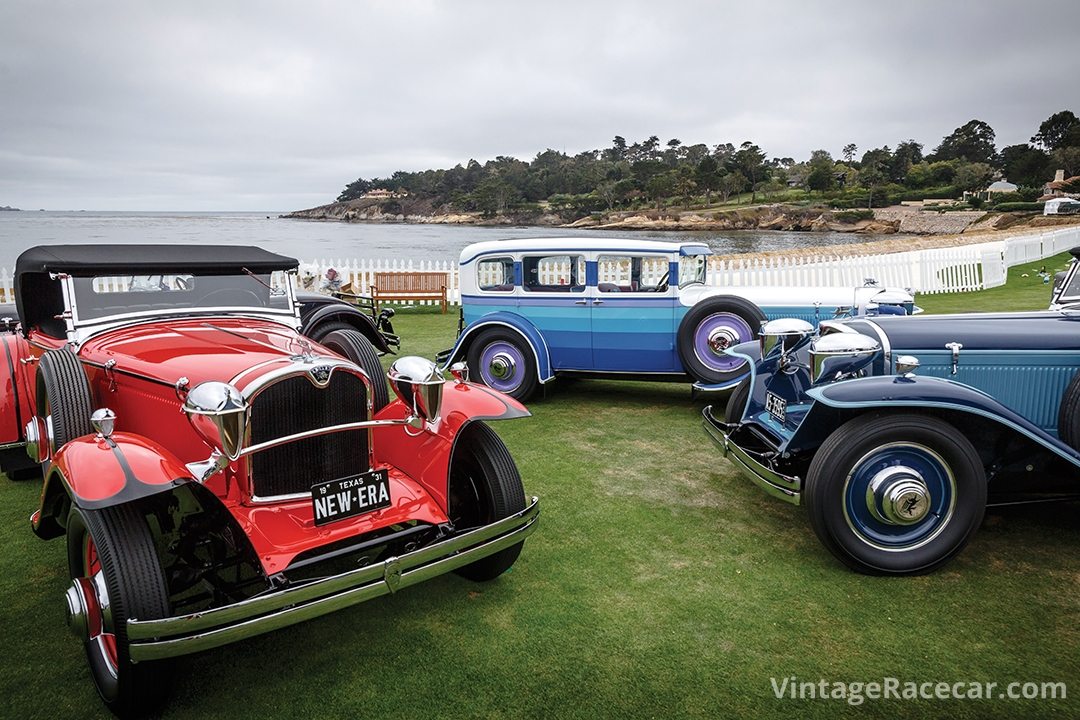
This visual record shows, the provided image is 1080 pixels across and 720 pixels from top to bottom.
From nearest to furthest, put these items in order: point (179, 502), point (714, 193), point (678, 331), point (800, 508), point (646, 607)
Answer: point (179, 502) → point (646, 607) → point (800, 508) → point (678, 331) → point (714, 193)

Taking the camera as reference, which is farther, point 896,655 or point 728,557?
point 728,557

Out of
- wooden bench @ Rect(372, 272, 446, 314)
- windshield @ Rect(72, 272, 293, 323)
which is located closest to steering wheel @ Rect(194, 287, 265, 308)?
windshield @ Rect(72, 272, 293, 323)

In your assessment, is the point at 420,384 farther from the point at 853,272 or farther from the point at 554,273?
the point at 853,272

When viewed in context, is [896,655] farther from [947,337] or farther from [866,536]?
[947,337]

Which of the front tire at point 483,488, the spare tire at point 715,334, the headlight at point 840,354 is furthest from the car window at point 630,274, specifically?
the front tire at point 483,488

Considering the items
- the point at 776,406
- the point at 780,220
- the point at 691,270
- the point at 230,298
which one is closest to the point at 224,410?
the point at 230,298

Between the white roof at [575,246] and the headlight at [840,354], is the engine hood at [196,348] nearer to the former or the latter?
the headlight at [840,354]

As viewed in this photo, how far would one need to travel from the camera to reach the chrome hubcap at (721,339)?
6.73m

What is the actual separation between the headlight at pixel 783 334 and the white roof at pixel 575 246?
2160mm

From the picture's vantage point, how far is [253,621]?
94.6 inches

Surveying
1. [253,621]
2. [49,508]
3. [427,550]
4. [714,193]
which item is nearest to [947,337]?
[427,550]

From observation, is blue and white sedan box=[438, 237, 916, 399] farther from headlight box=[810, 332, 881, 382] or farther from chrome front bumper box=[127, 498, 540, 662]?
chrome front bumper box=[127, 498, 540, 662]

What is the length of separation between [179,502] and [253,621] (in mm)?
1022

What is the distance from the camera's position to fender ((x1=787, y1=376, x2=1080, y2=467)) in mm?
3480
